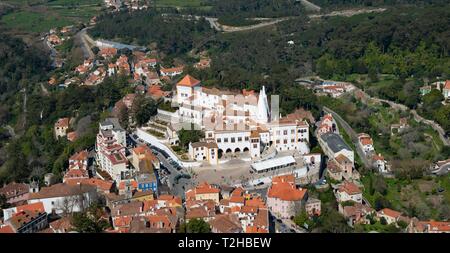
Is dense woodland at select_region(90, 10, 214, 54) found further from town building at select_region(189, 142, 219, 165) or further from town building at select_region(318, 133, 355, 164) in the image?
town building at select_region(189, 142, 219, 165)

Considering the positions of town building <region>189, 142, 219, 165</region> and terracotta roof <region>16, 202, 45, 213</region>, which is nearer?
terracotta roof <region>16, 202, 45, 213</region>

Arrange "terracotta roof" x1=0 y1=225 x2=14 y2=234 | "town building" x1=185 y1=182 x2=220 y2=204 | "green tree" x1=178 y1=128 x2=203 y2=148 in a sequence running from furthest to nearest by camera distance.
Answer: "green tree" x1=178 y1=128 x2=203 y2=148
"town building" x1=185 y1=182 x2=220 y2=204
"terracotta roof" x1=0 y1=225 x2=14 y2=234

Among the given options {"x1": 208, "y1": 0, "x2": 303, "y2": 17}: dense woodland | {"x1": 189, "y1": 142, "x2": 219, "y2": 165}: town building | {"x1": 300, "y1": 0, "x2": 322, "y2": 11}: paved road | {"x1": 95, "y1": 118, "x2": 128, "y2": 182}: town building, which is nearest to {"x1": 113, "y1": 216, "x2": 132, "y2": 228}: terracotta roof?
{"x1": 95, "y1": 118, "x2": 128, "y2": 182}: town building

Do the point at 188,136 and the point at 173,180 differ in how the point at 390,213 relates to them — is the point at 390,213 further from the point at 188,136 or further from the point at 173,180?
the point at 188,136

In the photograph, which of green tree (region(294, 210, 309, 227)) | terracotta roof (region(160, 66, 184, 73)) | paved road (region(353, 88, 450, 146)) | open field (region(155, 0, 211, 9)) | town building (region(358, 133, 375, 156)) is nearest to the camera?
green tree (region(294, 210, 309, 227))

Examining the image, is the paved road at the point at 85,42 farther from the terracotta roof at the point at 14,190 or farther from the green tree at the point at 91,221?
the green tree at the point at 91,221

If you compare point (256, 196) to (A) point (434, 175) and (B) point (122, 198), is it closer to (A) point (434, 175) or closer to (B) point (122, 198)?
(B) point (122, 198)

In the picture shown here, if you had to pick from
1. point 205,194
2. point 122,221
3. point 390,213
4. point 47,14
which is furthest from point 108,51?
point 390,213
